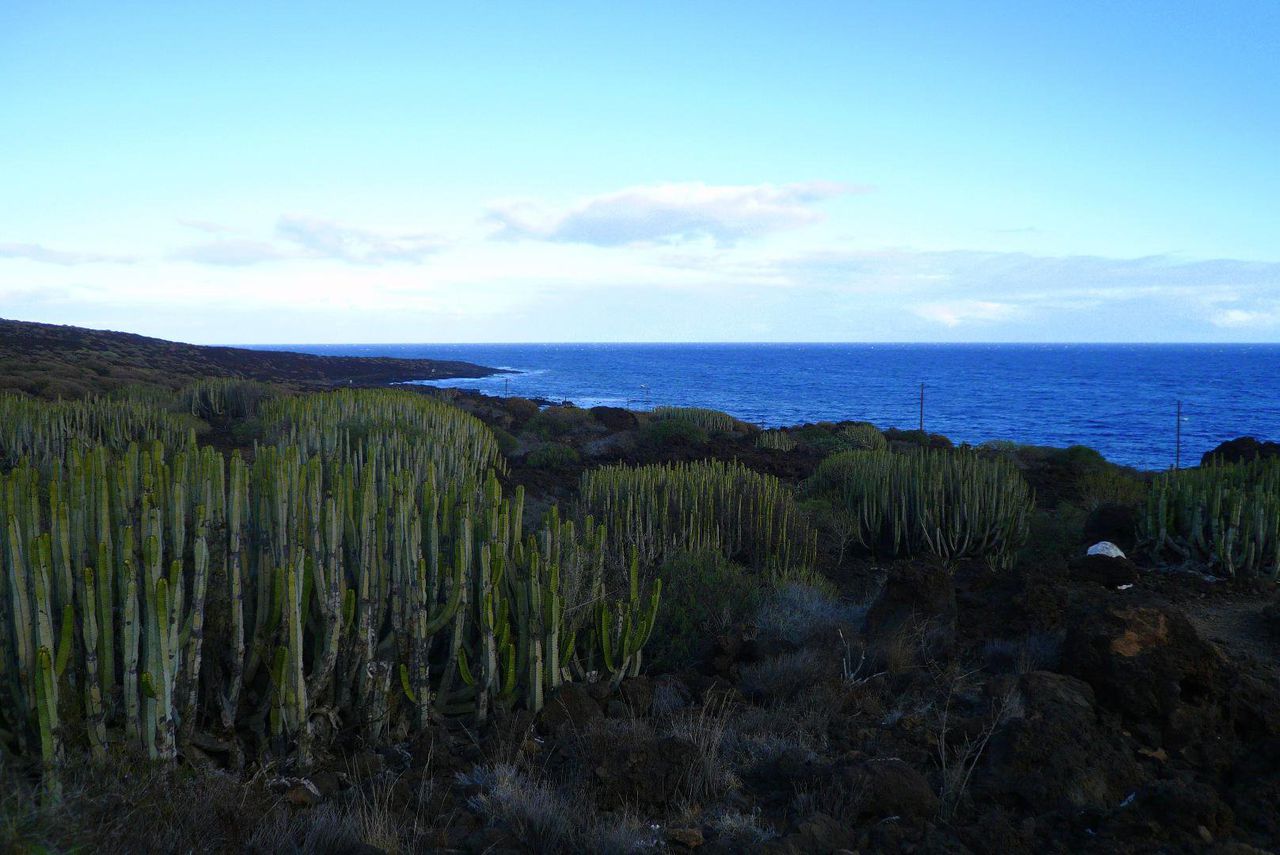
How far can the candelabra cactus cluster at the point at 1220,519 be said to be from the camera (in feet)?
24.4

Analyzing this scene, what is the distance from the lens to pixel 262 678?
405 cm

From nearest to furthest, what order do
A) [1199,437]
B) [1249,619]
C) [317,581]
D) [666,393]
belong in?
[317,581] < [1249,619] < [1199,437] < [666,393]

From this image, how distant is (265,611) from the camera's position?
156 inches

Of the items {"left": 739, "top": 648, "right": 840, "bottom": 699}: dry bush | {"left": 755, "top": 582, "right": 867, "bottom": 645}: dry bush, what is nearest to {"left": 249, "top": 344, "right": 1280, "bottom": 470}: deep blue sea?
{"left": 755, "top": 582, "right": 867, "bottom": 645}: dry bush

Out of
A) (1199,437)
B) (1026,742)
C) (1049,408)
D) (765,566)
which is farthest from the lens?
(1049,408)

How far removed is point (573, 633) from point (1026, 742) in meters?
2.19

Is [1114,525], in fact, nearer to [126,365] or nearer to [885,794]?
[885,794]

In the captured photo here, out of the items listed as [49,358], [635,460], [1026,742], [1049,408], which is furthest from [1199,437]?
[49,358]

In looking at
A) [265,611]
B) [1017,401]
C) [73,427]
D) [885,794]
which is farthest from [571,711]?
[1017,401]

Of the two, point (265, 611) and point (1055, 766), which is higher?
point (265, 611)

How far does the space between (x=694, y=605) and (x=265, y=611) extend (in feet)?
9.74

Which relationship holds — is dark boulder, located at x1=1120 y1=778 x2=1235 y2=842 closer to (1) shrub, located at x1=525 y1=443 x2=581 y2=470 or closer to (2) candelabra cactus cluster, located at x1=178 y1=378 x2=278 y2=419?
Result: (1) shrub, located at x1=525 y1=443 x2=581 y2=470

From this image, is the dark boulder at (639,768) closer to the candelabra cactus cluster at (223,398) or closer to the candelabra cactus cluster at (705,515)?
the candelabra cactus cluster at (705,515)

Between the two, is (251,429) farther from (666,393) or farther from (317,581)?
(666,393)
